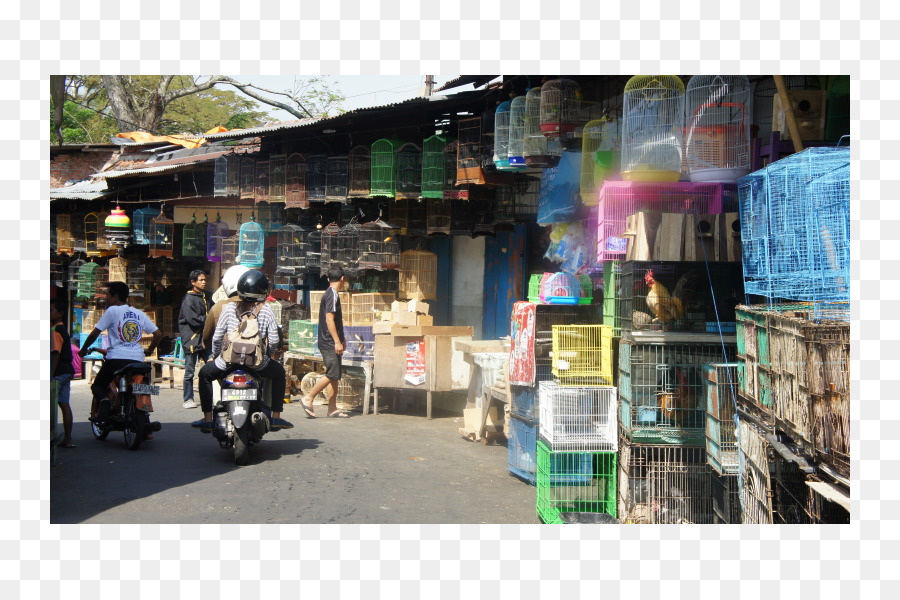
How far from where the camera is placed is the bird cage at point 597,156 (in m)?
7.15

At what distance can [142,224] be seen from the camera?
16812 mm

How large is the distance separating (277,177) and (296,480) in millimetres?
8071

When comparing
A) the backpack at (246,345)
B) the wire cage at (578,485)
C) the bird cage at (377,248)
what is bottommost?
the wire cage at (578,485)

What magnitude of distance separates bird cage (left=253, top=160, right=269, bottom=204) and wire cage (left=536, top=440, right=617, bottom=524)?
9.42 m

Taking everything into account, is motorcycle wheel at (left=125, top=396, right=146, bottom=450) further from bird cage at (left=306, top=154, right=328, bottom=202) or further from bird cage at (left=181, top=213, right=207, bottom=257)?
bird cage at (left=181, top=213, right=207, bottom=257)

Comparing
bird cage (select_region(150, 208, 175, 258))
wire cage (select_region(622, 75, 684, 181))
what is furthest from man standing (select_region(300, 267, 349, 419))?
bird cage (select_region(150, 208, 175, 258))

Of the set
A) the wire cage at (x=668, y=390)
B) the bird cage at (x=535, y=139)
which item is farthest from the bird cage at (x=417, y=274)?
the wire cage at (x=668, y=390)

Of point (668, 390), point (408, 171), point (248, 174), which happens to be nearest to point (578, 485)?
point (668, 390)

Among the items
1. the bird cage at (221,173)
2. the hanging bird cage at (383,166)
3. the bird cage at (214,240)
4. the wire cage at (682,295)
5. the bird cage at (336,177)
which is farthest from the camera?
the bird cage at (214,240)

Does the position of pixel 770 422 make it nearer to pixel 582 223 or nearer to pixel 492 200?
pixel 582 223

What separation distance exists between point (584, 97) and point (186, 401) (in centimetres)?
736

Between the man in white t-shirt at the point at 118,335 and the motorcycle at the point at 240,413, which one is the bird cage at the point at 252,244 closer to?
the man in white t-shirt at the point at 118,335

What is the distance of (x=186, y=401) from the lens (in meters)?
12.1

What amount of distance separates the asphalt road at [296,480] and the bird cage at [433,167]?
3672 mm
